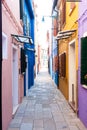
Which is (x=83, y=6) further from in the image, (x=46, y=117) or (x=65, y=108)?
(x=65, y=108)

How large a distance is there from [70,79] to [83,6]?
4.67m

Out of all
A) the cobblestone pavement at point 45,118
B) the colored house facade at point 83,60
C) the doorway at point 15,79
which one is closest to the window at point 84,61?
the colored house facade at point 83,60

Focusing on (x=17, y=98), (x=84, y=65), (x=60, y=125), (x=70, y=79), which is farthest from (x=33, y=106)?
(x=84, y=65)

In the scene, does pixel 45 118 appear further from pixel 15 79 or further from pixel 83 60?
pixel 15 79

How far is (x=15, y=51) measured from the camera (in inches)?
456

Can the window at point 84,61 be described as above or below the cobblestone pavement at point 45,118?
above

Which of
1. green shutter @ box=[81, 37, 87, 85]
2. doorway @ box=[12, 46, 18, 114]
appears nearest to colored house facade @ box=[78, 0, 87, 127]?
green shutter @ box=[81, 37, 87, 85]

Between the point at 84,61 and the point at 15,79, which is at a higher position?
the point at 84,61

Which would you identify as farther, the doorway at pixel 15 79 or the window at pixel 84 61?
the doorway at pixel 15 79

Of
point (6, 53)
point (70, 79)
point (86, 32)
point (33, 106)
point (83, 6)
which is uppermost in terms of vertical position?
point (83, 6)

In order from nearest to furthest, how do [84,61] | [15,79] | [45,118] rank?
1. [84,61]
2. [45,118]
3. [15,79]

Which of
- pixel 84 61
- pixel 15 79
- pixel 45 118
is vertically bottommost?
pixel 45 118

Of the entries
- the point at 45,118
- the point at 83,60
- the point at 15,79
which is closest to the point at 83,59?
the point at 83,60

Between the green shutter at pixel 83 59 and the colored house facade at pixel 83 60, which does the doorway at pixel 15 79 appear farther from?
the green shutter at pixel 83 59
